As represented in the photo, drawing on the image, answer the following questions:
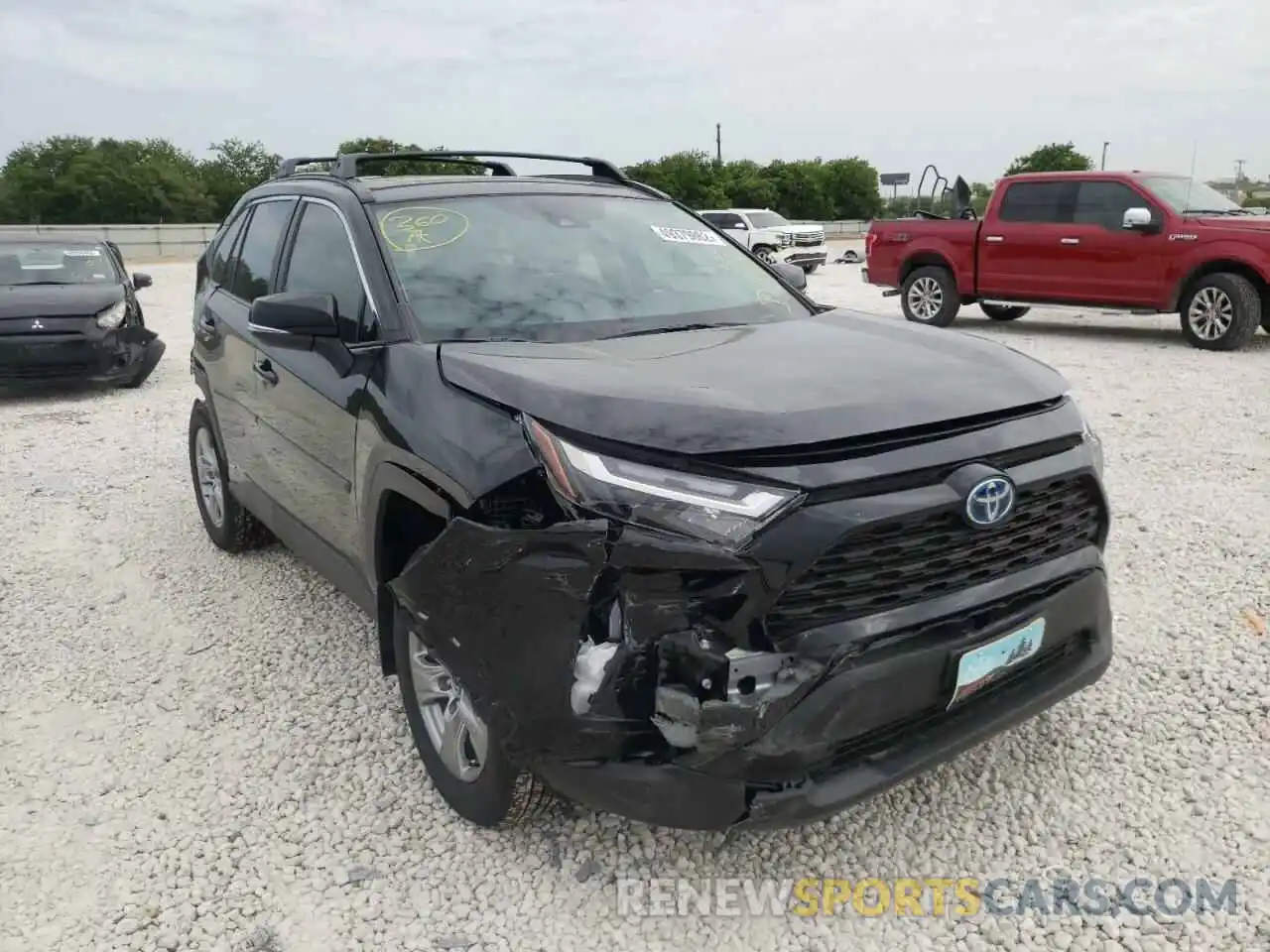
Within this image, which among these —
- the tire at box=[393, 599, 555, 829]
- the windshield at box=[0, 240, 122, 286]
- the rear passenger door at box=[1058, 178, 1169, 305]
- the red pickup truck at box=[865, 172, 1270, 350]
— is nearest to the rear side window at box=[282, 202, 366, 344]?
the tire at box=[393, 599, 555, 829]

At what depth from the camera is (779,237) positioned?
24.8 metres

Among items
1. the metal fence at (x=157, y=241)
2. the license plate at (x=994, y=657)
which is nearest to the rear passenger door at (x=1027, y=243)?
the license plate at (x=994, y=657)

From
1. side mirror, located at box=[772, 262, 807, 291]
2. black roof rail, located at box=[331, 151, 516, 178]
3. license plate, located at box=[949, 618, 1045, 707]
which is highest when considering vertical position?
black roof rail, located at box=[331, 151, 516, 178]

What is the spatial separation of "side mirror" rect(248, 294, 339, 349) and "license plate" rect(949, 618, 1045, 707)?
2.09m

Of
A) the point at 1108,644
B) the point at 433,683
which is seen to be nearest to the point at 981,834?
the point at 1108,644

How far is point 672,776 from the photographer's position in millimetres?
2195

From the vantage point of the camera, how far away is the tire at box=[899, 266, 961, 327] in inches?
497

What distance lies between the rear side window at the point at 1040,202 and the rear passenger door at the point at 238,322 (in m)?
9.67

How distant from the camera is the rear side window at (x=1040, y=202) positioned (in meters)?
11.6

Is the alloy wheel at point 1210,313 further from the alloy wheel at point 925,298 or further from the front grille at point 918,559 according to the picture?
the front grille at point 918,559

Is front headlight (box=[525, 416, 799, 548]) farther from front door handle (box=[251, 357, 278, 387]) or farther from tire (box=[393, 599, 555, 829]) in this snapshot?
front door handle (box=[251, 357, 278, 387])

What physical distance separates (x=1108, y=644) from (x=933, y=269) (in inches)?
420

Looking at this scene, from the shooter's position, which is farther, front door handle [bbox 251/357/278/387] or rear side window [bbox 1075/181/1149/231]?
rear side window [bbox 1075/181/1149/231]

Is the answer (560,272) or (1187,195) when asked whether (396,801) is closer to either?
(560,272)
